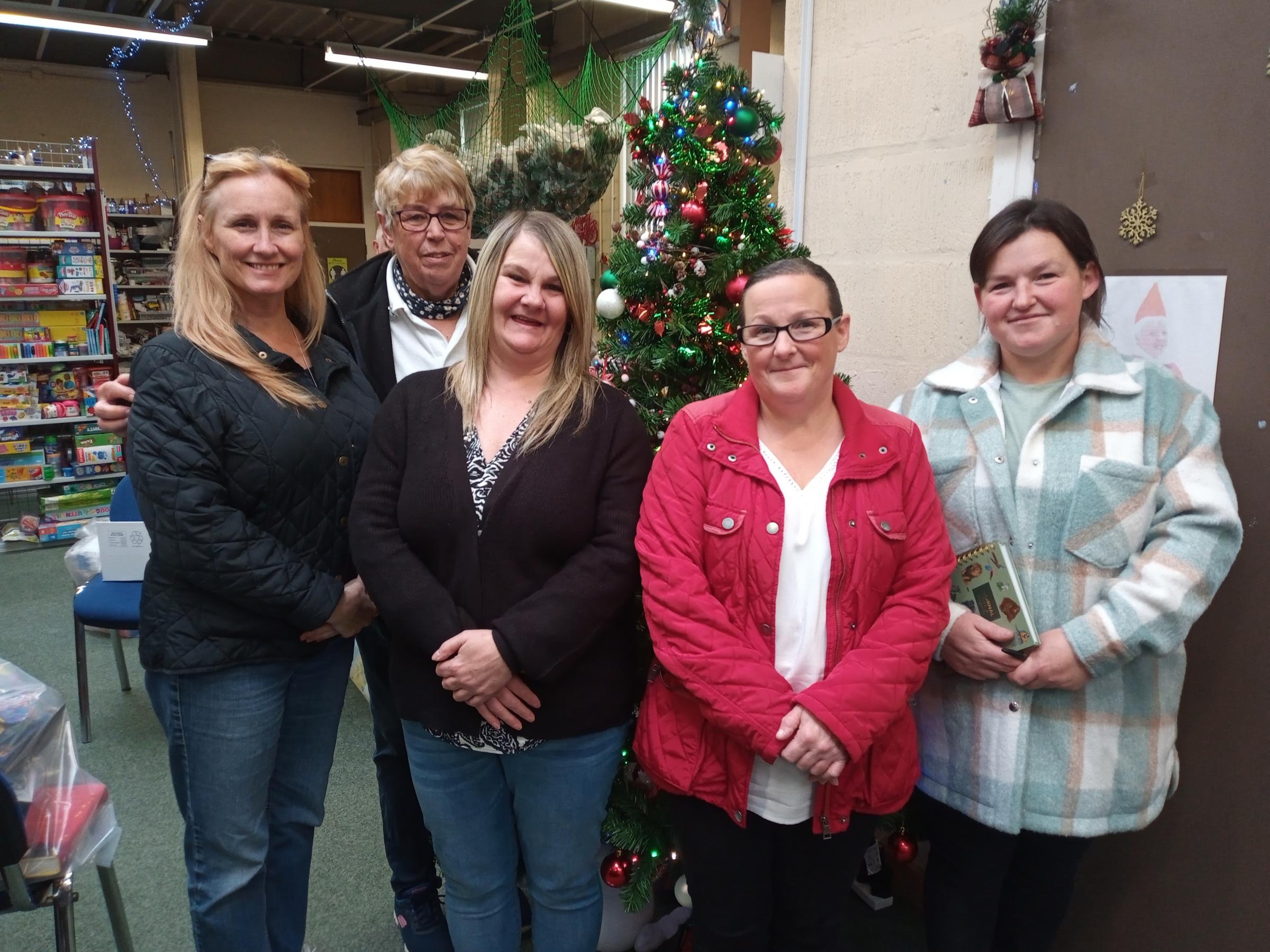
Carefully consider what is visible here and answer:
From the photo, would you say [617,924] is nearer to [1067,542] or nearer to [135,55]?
[1067,542]

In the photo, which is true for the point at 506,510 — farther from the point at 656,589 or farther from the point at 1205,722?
the point at 1205,722

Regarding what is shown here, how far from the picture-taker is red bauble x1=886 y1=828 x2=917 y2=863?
182 cm

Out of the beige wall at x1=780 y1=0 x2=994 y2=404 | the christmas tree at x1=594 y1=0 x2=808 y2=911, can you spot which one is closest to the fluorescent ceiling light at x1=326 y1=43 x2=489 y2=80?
the beige wall at x1=780 y1=0 x2=994 y2=404

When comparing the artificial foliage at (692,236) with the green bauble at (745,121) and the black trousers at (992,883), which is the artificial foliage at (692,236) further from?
the black trousers at (992,883)

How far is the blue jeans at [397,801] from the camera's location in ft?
6.27

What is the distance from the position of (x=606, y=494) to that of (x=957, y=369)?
69cm

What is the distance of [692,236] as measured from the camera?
5.85 feet

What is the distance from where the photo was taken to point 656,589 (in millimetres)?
1344

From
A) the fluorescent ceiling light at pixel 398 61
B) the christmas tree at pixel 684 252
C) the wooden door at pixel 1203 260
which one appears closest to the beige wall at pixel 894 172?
the wooden door at pixel 1203 260

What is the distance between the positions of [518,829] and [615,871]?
1.12 feet

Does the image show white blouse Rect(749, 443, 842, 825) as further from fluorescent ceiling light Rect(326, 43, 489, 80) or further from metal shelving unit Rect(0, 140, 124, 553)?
fluorescent ceiling light Rect(326, 43, 489, 80)

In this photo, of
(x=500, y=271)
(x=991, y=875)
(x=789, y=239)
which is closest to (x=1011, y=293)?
(x=789, y=239)

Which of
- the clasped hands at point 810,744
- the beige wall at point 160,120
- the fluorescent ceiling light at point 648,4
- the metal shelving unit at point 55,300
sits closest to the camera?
the clasped hands at point 810,744

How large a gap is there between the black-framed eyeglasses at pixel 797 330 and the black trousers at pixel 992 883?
3.01 feet
